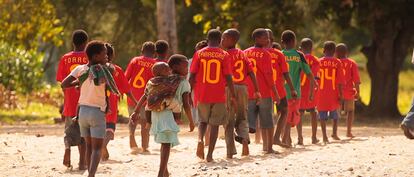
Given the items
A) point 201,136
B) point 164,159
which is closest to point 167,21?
point 201,136

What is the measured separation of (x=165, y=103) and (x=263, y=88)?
3.39 meters

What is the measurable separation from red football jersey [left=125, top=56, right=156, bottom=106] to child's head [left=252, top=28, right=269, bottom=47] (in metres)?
1.61

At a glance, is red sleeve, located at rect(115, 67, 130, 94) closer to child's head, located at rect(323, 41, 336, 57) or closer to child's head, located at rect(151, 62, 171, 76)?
child's head, located at rect(151, 62, 171, 76)

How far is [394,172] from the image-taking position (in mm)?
11344

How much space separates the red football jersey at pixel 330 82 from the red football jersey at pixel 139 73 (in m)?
3.16

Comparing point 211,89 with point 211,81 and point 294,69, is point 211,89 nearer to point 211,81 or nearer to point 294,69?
point 211,81

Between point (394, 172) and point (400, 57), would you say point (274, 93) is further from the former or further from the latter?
point (400, 57)

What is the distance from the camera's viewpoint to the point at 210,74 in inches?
527

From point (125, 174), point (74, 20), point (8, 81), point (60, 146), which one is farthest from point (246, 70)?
point (74, 20)

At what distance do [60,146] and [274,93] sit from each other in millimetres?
3831

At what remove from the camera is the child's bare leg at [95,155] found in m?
11.3

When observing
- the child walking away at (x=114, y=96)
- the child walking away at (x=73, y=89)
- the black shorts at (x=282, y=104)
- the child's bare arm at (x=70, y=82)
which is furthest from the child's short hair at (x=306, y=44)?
the child's bare arm at (x=70, y=82)

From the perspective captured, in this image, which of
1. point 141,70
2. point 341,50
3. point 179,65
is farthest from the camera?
point 341,50

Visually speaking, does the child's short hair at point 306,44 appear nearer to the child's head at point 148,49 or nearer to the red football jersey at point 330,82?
the red football jersey at point 330,82
